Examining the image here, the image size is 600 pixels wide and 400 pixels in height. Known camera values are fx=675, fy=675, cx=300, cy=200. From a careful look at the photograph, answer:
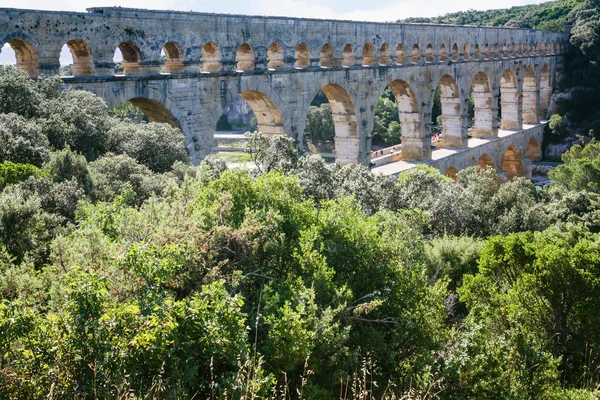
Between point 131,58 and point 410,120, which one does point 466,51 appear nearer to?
point 410,120

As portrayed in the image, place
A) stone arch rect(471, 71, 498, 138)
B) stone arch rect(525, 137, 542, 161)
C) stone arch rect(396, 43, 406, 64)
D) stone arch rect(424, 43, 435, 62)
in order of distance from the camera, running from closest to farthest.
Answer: stone arch rect(396, 43, 406, 64)
stone arch rect(424, 43, 435, 62)
stone arch rect(471, 71, 498, 138)
stone arch rect(525, 137, 542, 161)

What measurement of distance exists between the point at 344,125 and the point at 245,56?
6.35 meters

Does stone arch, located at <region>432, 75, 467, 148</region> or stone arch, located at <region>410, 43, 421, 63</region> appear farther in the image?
stone arch, located at <region>432, 75, 467, 148</region>

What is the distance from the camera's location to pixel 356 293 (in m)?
8.93

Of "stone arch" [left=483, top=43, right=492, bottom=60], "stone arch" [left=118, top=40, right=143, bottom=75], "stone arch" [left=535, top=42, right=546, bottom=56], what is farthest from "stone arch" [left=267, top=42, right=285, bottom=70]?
"stone arch" [left=535, top=42, right=546, bottom=56]

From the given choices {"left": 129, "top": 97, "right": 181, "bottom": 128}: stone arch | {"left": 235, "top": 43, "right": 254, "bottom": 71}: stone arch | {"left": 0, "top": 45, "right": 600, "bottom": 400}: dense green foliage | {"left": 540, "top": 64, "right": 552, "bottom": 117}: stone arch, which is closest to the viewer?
{"left": 0, "top": 45, "right": 600, "bottom": 400}: dense green foliage

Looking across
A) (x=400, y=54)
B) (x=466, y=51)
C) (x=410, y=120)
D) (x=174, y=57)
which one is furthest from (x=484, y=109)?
(x=174, y=57)

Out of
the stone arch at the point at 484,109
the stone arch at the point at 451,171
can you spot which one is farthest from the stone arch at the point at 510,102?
the stone arch at the point at 451,171

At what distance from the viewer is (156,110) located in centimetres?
1902

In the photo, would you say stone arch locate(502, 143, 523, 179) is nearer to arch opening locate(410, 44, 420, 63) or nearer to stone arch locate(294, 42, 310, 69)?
arch opening locate(410, 44, 420, 63)

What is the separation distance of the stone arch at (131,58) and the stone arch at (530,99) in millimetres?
33662

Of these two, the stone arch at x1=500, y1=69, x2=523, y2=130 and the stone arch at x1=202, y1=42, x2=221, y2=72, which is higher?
the stone arch at x1=202, y1=42, x2=221, y2=72

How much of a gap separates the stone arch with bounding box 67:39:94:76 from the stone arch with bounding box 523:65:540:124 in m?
35.2

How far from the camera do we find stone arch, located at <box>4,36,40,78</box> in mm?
15516
